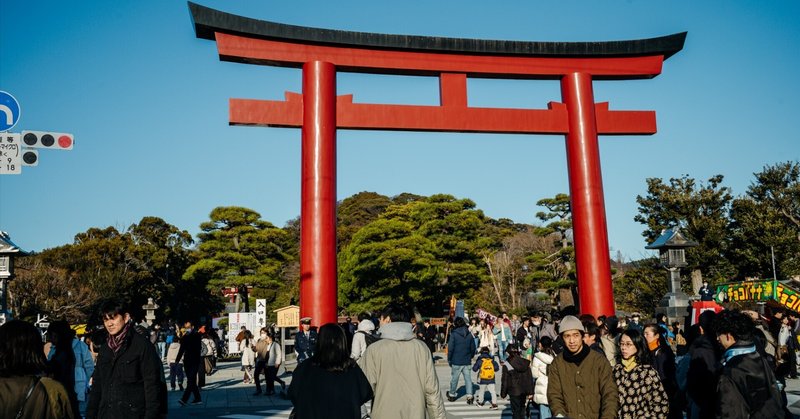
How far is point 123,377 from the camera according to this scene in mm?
4598

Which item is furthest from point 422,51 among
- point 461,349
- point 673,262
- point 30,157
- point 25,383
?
point 25,383

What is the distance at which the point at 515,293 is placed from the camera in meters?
39.5

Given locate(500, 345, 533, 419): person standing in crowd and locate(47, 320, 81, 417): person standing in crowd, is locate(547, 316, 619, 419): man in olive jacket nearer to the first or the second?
locate(47, 320, 81, 417): person standing in crowd

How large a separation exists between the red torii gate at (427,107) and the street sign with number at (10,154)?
569cm

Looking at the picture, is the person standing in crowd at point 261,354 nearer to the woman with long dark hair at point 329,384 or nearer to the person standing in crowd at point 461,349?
the person standing in crowd at point 461,349

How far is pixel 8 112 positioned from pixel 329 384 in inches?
216

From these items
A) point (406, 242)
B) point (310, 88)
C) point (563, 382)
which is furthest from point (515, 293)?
point (563, 382)

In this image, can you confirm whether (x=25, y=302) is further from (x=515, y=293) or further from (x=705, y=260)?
(x=705, y=260)

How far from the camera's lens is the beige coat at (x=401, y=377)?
428cm

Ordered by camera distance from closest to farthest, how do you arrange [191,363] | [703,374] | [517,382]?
[703,374] → [517,382] → [191,363]

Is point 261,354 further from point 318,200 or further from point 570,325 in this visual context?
point 570,325

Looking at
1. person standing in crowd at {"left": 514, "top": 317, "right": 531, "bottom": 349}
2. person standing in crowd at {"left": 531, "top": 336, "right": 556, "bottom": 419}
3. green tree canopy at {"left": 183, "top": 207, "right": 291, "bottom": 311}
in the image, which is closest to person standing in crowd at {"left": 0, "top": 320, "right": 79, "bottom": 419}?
person standing in crowd at {"left": 531, "top": 336, "right": 556, "bottom": 419}

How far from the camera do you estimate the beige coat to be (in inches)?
168

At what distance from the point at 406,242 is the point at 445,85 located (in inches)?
851
